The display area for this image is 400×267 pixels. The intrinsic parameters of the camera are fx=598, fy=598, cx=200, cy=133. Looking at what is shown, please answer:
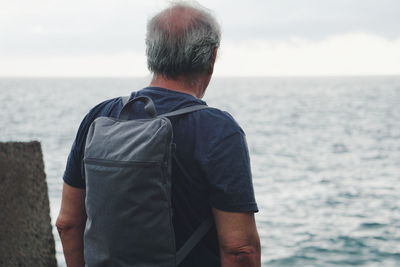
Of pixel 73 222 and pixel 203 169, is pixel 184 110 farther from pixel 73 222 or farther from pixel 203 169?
pixel 73 222

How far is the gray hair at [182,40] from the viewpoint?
6.82ft

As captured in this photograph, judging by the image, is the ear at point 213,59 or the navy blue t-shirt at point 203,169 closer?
the navy blue t-shirt at point 203,169

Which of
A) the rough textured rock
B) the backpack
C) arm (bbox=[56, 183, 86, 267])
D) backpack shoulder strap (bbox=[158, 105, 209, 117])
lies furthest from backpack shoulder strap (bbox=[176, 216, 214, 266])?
the rough textured rock

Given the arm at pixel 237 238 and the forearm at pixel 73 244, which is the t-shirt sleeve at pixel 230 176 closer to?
the arm at pixel 237 238

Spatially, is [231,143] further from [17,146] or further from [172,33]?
[17,146]

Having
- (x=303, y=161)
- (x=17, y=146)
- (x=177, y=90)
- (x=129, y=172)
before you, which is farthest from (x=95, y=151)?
(x=303, y=161)

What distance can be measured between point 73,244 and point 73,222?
0.11 metres

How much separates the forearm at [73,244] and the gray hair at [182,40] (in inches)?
29.1

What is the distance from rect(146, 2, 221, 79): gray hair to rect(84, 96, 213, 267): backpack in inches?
6.2

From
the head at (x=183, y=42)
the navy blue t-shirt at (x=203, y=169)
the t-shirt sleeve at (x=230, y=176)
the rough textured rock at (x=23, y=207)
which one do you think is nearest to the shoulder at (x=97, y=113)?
the navy blue t-shirt at (x=203, y=169)

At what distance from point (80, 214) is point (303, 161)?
20.6 meters

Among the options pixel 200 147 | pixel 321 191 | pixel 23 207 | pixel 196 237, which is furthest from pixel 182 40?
pixel 321 191

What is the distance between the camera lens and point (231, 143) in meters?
1.99

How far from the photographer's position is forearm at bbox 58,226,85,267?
2.38 meters
